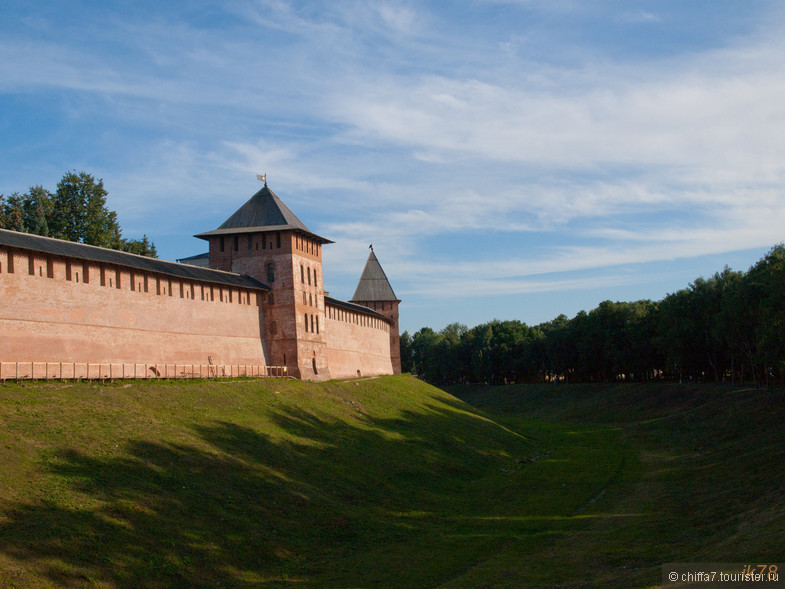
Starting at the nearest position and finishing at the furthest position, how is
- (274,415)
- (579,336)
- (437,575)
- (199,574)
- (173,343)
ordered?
(199,574) < (437,575) < (274,415) < (173,343) < (579,336)

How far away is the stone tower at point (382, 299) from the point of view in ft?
233

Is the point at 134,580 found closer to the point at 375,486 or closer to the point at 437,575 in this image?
the point at 437,575

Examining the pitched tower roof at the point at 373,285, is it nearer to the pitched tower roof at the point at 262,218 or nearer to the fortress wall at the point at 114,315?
the pitched tower roof at the point at 262,218

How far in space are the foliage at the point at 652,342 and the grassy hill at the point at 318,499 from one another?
11.9 meters

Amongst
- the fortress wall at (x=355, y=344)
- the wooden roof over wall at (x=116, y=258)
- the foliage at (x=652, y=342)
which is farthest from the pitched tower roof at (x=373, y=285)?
the wooden roof over wall at (x=116, y=258)

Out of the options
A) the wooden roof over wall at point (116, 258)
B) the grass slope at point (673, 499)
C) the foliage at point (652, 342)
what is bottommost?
the grass slope at point (673, 499)

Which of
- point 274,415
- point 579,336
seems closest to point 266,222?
point 274,415

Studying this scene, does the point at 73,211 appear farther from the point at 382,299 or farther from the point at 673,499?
the point at 673,499

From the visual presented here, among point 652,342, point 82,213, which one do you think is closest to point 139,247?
point 82,213

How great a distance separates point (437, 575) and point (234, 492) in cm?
640

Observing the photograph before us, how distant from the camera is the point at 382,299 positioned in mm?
71312

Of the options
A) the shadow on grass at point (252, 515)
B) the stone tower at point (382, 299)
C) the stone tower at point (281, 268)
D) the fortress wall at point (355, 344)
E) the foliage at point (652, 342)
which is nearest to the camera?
the shadow on grass at point (252, 515)

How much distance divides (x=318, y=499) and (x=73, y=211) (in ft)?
142

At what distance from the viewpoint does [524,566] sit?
1709 cm
